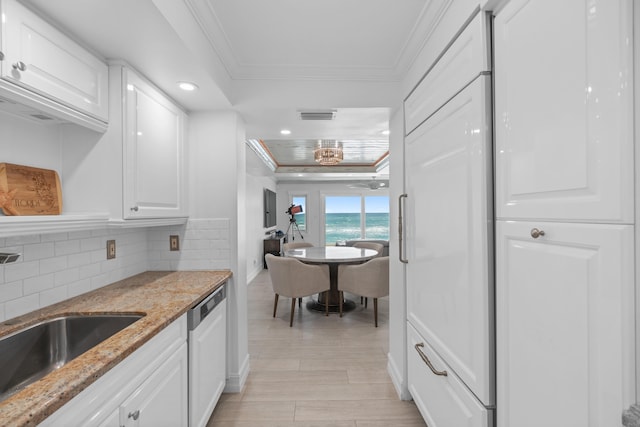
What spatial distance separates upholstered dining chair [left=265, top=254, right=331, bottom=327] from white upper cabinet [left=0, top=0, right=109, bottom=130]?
246 cm

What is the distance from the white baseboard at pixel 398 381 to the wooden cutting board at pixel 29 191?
238cm

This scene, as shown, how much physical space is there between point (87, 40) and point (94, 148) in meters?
0.51

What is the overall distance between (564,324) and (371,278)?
115 inches

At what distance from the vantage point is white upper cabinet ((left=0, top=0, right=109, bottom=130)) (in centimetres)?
108

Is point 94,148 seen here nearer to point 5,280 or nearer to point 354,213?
point 5,280

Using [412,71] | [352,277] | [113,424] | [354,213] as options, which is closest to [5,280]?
[113,424]

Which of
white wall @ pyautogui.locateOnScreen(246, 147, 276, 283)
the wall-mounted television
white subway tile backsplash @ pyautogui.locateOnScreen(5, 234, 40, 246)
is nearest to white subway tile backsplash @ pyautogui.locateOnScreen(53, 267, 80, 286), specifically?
white subway tile backsplash @ pyautogui.locateOnScreen(5, 234, 40, 246)

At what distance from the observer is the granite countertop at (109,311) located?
0.75 metres

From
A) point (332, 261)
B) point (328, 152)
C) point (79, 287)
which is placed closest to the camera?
point (79, 287)

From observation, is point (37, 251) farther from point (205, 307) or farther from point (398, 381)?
point (398, 381)

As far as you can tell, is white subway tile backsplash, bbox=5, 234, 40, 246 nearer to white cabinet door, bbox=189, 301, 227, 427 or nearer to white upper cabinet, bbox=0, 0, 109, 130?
white upper cabinet, bbox=0, 0, 109, 130

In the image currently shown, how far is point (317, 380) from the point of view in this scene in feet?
8.10

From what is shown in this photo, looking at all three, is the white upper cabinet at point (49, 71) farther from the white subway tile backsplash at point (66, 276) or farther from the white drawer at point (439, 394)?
the white drawer at point (439, 394)

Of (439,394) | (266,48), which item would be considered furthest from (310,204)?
(439,394)
